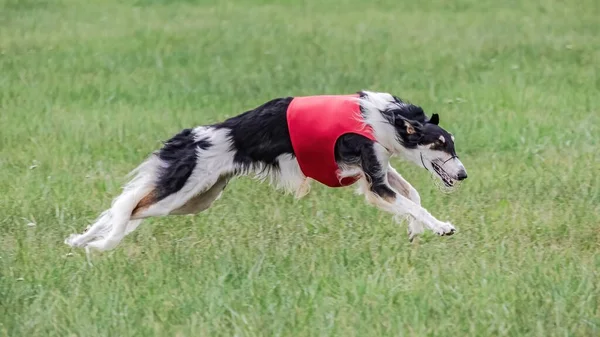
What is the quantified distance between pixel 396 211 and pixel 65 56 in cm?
776

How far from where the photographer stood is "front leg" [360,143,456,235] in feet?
19.5

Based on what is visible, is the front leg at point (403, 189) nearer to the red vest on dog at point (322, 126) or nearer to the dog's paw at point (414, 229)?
the dog's paw at point (414, 229)

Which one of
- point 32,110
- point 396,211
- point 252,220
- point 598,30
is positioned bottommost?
point 598,30

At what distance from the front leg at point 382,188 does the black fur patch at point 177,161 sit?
89 centimetres

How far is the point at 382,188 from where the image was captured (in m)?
5.99

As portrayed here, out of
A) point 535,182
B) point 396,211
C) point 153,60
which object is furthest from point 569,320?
point 153,60

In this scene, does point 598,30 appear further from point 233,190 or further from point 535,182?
point 233,190

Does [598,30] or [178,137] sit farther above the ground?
[178,137]

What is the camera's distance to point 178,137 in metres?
6.21

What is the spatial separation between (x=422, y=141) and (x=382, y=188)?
34 centimetres

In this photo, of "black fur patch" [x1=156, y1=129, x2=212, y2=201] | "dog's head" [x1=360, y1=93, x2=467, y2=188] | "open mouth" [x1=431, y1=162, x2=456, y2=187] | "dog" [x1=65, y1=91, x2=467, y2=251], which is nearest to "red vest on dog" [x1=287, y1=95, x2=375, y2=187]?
"dog" [x1=65, y1=91, x2=467, y2=251]


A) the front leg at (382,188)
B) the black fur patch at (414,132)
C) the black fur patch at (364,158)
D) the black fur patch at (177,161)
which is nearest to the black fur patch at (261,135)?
the black fur patch at (177,161)

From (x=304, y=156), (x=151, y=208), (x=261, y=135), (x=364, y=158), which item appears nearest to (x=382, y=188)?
(x=364, y=158)

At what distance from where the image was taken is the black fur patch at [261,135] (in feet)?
19.9
